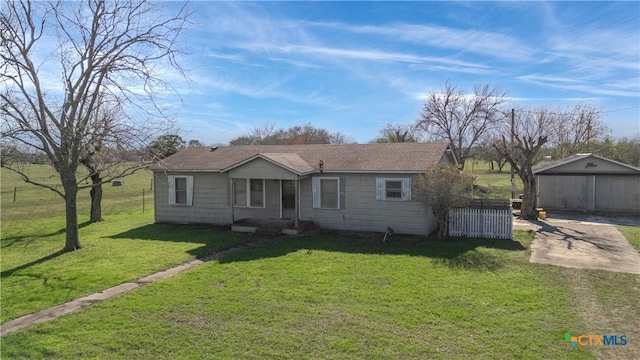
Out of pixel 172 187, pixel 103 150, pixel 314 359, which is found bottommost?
pixel 314 359

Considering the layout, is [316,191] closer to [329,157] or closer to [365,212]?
[329,157]

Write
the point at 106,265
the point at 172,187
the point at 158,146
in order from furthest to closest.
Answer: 1. the point at 172,187
2. the point at 158,146
3. the point at 106,265

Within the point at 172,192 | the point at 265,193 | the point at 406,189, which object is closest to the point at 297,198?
the point at 265,193

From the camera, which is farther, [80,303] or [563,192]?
[563,192]

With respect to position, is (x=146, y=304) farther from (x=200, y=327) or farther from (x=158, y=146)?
(x=158, y=146)

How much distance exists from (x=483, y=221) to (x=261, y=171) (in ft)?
27.6

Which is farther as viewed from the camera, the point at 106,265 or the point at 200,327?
the point at 106,265

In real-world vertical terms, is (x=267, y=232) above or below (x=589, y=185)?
below

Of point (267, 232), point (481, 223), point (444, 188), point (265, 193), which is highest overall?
point (444, 188)

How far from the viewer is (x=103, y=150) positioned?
1430cm

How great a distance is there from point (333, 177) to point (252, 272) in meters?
6.62

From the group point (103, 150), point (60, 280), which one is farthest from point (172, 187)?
point (60, 280)

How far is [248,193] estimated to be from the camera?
55.1 feet

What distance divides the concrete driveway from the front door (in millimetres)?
9187
